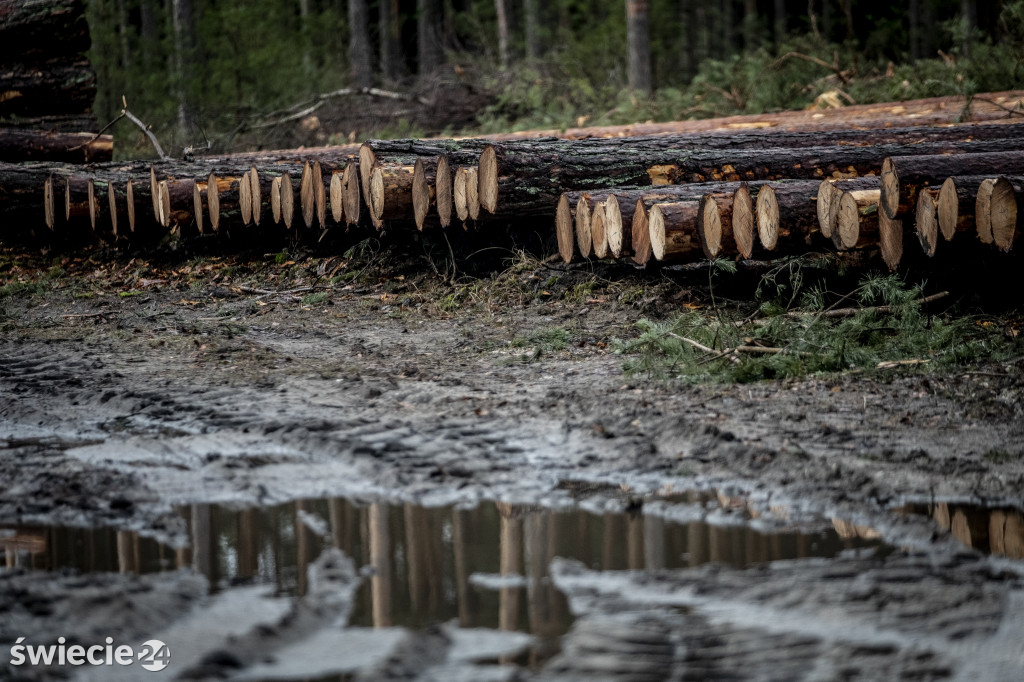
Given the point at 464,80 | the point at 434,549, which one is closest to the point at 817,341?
the point at 434,549

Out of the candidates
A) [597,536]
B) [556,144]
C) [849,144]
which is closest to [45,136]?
[556,144]

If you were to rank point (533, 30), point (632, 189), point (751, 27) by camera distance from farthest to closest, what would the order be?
point (751, 27)
point (533, 30)
point (632, 189)

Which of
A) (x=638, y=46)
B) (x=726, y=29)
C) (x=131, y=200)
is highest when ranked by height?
(x=726, y=29)

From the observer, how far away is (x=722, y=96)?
13.6 m

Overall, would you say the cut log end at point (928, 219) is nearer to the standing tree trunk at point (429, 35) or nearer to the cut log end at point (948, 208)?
the cut log end at point (948, 208)

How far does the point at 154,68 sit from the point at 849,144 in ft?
42.6

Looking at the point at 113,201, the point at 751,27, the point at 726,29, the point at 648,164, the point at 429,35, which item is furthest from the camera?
the point at 726,29

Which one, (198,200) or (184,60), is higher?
(184,60)

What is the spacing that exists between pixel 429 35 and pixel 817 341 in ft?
60.7

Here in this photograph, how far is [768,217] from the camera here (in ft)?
18.0

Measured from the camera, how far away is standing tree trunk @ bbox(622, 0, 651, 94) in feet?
46.6

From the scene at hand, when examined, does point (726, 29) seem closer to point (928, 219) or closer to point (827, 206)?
point (827, 206)

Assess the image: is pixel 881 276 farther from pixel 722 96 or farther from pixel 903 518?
pixel 722 96

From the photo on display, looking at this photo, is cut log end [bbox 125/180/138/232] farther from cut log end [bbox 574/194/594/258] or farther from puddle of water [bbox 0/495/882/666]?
puddle of water [bbox 0/495/882/666]
